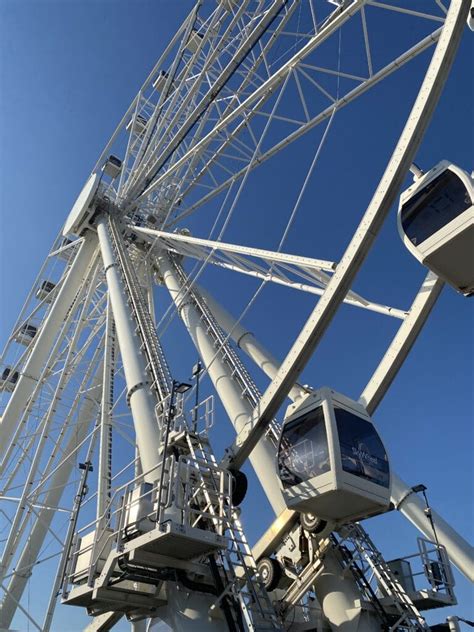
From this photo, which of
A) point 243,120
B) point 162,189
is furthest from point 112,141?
point 243,120

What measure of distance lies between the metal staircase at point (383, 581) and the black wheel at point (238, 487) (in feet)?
6.38

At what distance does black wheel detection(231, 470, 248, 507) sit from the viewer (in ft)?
28.5

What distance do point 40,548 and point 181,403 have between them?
36.3 feet

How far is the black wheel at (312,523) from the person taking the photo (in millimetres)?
8711

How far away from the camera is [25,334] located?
26312mm

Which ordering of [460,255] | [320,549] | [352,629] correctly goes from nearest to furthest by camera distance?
1. [460,255]
2. [352,629]
3. [320,549]

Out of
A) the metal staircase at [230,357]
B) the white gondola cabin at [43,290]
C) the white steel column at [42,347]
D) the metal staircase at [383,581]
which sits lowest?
the metal staircase at [383,581]

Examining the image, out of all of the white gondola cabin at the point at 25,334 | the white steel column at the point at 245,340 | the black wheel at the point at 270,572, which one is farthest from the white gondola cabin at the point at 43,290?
the black wheel at the point at 270,572

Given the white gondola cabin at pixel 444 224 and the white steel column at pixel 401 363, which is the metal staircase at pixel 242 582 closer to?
the white steel column at pixel 401 363

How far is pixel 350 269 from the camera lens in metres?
8.52

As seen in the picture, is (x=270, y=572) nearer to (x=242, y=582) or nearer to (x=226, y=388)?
(x=242, y=582)

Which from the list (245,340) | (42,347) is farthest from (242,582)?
(42,347)

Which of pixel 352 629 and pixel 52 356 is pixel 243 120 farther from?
pixel 352 629

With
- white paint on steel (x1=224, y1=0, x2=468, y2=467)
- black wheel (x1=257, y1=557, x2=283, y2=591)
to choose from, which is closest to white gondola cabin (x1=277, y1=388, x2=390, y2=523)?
white paint on steel (x1=224, y1=0, x2=468, y2=467)
